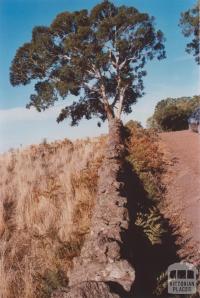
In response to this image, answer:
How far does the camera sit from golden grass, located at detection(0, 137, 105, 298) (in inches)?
259

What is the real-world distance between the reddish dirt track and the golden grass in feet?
6.28

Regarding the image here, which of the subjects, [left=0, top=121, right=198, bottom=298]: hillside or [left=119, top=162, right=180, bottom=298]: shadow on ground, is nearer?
[left=119, top=162, right=180, bottom=298]: shadow on ground

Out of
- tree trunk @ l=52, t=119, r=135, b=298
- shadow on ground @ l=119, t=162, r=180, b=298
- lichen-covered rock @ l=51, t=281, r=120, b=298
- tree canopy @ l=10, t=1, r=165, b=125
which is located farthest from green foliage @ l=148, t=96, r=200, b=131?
lichen-covered rock @ l=51, t=281, r=120, b=298

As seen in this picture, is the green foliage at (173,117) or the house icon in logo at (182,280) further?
the green foliage at (173,117)

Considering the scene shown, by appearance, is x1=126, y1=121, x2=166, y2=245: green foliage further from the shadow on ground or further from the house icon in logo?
the house icon in logo

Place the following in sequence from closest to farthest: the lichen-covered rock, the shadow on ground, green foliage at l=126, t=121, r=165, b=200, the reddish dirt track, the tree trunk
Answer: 1. the lichen-covered rock
2. the tree trunk
3. the shadow on ground
4. the reddish dirt track
5. green foliage at l=126, t=121, r=165, b=200

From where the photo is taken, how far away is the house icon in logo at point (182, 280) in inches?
230

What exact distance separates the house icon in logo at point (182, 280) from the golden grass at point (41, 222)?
1.42m

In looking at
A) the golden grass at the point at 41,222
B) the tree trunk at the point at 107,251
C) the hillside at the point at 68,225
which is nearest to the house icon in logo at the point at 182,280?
the hillside at the point at 68,225

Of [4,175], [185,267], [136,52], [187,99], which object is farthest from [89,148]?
[187,99]

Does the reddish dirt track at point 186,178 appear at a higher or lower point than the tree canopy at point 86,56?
lower

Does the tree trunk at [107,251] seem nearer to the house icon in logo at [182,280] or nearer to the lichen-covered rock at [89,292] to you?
the lichen-covered rock at [89,292]

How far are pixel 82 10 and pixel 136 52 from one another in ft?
15.7

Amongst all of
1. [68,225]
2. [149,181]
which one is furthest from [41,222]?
[149,181]
